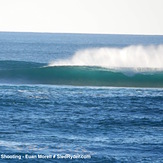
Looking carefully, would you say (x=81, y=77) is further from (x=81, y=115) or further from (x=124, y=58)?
(x=81, y=115)

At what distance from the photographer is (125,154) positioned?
2367cm

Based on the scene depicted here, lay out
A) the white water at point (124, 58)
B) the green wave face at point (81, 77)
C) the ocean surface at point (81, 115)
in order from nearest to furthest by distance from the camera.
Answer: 1. the ocean surface at point (81, 115)
2. the green wave face at point (81, 77)
3. the white water at point (124, 58)

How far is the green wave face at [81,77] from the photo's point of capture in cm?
5034

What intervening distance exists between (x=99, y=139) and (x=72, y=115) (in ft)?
19.0

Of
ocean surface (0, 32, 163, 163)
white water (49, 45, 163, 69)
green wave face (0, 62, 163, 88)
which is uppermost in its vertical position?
white water (49, 45, 163, 69)

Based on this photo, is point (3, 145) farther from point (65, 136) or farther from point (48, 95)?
point (48, 95)

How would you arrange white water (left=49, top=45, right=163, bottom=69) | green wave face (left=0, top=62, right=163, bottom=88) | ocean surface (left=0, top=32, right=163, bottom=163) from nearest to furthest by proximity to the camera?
ocean surface (left=0, top=32, right=163, bottom=163) → green wave face (left=0, top=62, right=163, bottom=88) → white water (left=49, top=45, right=163, bottom=69)

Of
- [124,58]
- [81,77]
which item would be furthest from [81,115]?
[124,58]

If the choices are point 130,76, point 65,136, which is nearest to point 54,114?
point 65,136

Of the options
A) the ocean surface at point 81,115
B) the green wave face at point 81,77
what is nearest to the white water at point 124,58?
the green wave face at point 81,77

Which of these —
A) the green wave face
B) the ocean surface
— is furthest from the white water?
the ocean surface

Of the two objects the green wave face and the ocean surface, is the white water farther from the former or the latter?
the ocean surface

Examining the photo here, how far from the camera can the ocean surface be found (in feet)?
78.2

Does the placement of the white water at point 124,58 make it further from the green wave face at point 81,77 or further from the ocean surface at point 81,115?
the ocean surface at point 81,115
